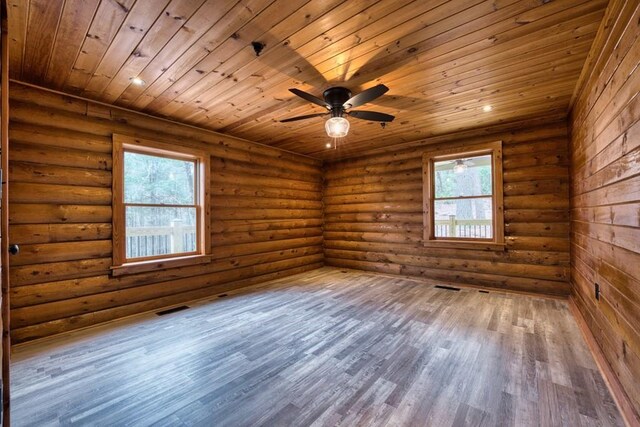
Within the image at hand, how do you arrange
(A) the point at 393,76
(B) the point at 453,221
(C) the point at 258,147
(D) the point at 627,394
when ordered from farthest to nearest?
1. (B) the point at 453,221
2. (C) the point at 258,147
3. (A) the point at 393,76
4. (D) the point at 627,394

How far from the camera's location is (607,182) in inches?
83.6

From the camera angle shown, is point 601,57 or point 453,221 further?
point 453,221

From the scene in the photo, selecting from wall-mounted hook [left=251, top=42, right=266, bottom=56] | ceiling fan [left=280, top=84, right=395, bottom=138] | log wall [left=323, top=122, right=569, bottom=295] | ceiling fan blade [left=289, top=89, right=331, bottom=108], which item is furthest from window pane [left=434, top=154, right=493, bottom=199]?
wall-mounted hook [left=251, top=42, right=266, bottom=56]

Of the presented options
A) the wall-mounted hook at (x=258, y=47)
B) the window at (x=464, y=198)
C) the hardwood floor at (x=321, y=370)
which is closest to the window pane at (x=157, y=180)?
the hardwood floor at (x=321, y=370)

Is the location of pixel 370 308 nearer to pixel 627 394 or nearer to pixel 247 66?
pixel 627 394

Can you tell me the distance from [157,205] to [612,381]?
16.3ft

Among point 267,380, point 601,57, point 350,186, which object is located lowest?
point 267,380

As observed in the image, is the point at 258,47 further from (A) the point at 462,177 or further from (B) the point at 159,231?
(A) the point at 462,177

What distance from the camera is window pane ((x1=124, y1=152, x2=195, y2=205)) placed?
11.6ft

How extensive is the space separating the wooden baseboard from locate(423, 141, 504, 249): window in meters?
1.88

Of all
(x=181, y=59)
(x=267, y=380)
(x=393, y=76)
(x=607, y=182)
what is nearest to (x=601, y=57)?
(x=607, y=182)

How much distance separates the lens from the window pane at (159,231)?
11.7 ft

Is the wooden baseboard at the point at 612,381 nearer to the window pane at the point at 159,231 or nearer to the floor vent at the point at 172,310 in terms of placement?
the floor vent at the point at 172,310

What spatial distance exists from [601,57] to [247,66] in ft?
9.93
